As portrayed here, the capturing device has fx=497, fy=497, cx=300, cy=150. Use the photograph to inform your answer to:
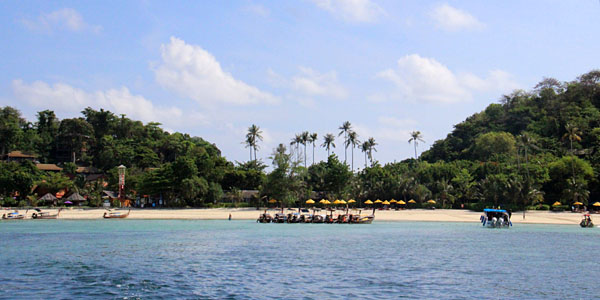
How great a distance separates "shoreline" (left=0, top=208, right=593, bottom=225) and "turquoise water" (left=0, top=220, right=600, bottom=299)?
16910 millimetres

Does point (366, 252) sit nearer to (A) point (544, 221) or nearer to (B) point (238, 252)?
(B) point (238, 252)

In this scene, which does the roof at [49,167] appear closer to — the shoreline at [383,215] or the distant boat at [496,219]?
the shoreline at [383,215]

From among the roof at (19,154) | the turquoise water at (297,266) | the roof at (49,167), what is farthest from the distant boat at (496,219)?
the roof at (19,154)

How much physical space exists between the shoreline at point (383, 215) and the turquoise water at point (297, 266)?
16.9 metres

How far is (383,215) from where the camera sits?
74.2m

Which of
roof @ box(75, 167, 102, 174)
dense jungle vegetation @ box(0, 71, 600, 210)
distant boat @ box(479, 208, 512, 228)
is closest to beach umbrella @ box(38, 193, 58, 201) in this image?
dense jungle vegetation @ box(0, 71, 600, 210)

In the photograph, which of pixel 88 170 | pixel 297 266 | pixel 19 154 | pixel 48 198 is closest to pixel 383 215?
pixel 297 266

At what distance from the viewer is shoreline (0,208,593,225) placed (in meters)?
64.4

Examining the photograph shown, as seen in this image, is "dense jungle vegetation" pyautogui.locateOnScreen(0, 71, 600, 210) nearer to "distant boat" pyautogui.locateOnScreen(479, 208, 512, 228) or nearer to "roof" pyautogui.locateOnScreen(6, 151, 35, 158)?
"roof" pyautogui.locateOnScreen(6, 151, 35, 158)

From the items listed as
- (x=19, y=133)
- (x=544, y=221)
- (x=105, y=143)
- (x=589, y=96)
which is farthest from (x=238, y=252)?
(x=589, y=96)

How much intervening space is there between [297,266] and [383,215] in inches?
1874

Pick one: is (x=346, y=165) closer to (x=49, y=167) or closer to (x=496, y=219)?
(x=496, y=219)

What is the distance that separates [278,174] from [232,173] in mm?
16610

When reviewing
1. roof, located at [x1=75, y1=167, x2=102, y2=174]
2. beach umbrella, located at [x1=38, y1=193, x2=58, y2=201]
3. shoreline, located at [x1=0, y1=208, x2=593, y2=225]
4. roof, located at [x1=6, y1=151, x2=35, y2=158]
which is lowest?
shoreline, located at [x1=0, y1=208, x2=593, y2=225]
